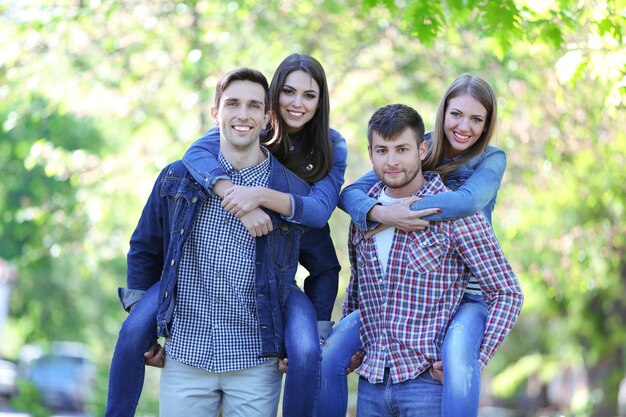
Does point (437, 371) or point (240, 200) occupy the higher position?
point (240, 200)

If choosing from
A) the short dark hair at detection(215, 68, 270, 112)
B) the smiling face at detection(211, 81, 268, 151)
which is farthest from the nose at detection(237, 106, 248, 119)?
the short dark hair at detection(215, 68, 270, 112)

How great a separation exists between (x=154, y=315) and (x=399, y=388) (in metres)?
1.11

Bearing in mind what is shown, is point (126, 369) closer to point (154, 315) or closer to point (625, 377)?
point (154, 315)

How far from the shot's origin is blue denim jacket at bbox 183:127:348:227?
4.33 m

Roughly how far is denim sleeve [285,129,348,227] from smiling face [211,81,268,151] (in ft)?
1.10

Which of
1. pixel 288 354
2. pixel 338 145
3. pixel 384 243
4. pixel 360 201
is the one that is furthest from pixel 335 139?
pixel 288 354

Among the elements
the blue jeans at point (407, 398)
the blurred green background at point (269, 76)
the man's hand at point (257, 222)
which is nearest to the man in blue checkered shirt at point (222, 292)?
the man's hand at point (257, 222)

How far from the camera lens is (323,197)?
4.55m

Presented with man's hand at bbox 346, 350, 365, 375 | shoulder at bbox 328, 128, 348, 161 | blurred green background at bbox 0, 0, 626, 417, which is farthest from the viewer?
blurred green background at bbox 0, 0, 626, 417

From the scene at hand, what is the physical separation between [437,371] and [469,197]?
77 centimetres

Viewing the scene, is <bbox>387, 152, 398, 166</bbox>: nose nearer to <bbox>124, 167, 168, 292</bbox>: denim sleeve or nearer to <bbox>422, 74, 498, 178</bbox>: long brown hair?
<bbox>422, 74, 498, 178</bbox>: long brown hair

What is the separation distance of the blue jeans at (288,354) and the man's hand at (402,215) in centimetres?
50

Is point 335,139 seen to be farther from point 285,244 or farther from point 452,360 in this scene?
point 452,360

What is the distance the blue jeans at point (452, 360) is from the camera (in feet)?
13.5
